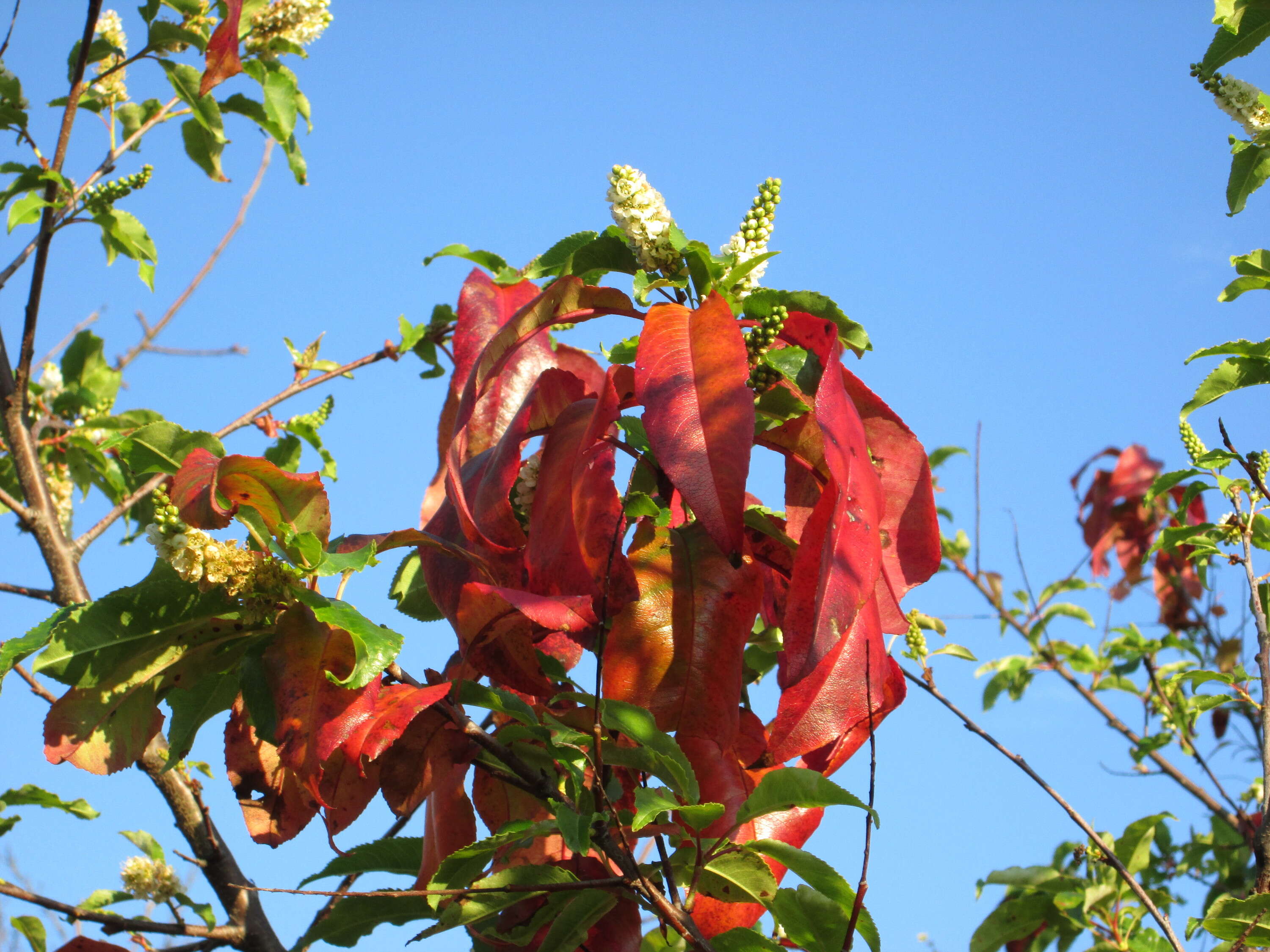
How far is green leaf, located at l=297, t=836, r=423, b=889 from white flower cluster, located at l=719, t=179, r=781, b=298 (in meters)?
0.82

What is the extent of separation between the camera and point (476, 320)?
153 centimetres

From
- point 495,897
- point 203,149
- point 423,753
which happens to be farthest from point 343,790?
point 203,149

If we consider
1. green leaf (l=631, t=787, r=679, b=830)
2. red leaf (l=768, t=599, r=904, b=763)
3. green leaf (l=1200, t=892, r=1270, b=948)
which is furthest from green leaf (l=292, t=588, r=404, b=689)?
green leaf (l=1200, t=892, r=1270, b=948)

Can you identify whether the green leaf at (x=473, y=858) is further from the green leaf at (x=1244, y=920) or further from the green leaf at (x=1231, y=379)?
the green leaf at (x=1231, y=379)

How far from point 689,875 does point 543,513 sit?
45 centimetres

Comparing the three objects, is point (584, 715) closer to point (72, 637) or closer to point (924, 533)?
point (924, 533)

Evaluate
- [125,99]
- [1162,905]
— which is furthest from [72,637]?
[1162,905]

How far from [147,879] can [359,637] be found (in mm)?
1813

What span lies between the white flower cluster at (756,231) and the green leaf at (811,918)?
694 mm

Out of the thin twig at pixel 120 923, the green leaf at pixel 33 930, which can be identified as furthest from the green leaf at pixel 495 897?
the green leaf at pixel 33 930

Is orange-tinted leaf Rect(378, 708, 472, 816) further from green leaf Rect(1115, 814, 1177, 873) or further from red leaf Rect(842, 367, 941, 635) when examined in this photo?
green leaf Rect(1115, 814, 1177, 873)

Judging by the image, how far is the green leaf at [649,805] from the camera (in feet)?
2.95

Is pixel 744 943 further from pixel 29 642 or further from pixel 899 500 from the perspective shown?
pixel 29 642

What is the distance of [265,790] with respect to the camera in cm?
121
